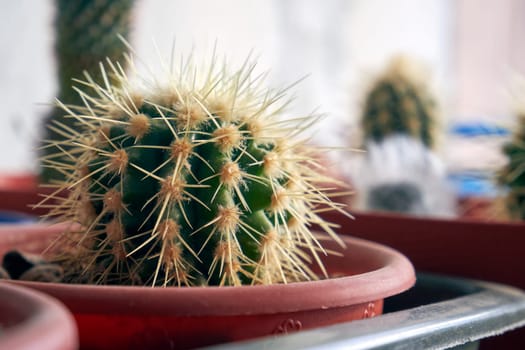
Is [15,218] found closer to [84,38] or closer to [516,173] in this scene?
[84,38]

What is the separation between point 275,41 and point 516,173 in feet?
3.92

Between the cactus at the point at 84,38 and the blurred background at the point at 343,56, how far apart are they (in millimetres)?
34

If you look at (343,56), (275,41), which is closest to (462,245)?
(275,41)

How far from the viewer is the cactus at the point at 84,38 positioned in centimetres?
113

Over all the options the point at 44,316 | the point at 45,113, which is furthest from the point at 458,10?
the point at 44,316

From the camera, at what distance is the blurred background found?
1.28 m

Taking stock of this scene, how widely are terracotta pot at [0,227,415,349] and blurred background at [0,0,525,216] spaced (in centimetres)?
18

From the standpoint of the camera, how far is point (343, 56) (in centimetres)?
254

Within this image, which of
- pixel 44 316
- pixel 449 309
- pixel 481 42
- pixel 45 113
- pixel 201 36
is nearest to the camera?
pixel 44 316

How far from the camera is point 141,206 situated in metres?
0.53

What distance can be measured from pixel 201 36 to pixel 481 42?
1906 millimetres

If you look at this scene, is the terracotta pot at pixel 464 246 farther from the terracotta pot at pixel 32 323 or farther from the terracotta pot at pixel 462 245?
the terracotta pot at pixel 32 323

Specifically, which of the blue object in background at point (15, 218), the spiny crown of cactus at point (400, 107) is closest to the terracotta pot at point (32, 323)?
the blue object in background at point (15, 218)

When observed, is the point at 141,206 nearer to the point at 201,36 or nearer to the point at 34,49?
the point at 34,49
